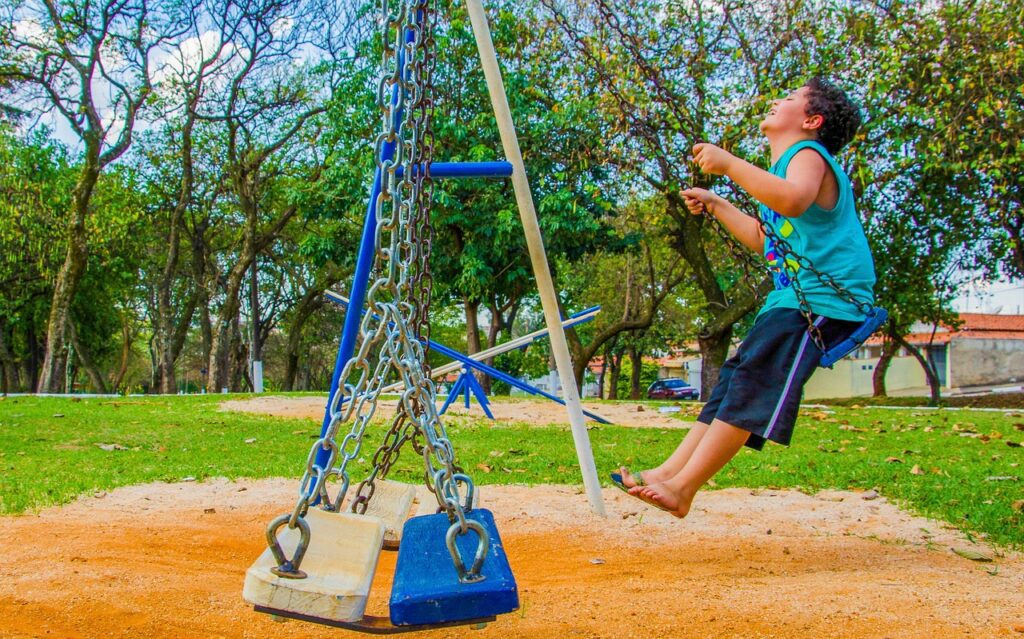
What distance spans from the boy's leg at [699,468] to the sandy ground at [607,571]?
0.36 metres

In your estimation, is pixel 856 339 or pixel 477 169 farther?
pixel 477 169

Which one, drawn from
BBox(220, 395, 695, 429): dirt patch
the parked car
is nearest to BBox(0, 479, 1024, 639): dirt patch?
BBox(220, 395, 695, 429): dirt patch

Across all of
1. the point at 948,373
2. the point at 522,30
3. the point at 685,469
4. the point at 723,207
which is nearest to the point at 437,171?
the point at 723,207

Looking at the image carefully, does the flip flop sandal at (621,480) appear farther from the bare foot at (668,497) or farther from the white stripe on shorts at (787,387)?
the white stripe on shorts at (787,387)

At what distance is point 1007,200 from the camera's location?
1365 centimetres

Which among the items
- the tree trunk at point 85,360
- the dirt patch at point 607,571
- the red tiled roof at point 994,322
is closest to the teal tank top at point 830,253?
the dirt patch at point 607,571

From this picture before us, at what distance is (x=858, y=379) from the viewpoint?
115ft

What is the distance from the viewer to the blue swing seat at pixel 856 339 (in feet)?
7.79

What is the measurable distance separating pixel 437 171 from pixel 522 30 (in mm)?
10629

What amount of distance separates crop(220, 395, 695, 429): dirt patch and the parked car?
22.7 metres

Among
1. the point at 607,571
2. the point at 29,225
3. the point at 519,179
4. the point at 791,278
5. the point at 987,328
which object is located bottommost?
the point at 607,571

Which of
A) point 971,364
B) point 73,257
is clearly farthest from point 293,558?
point 971,364

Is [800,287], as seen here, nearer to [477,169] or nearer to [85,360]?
[477,169]

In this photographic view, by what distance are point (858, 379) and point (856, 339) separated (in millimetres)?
35826
